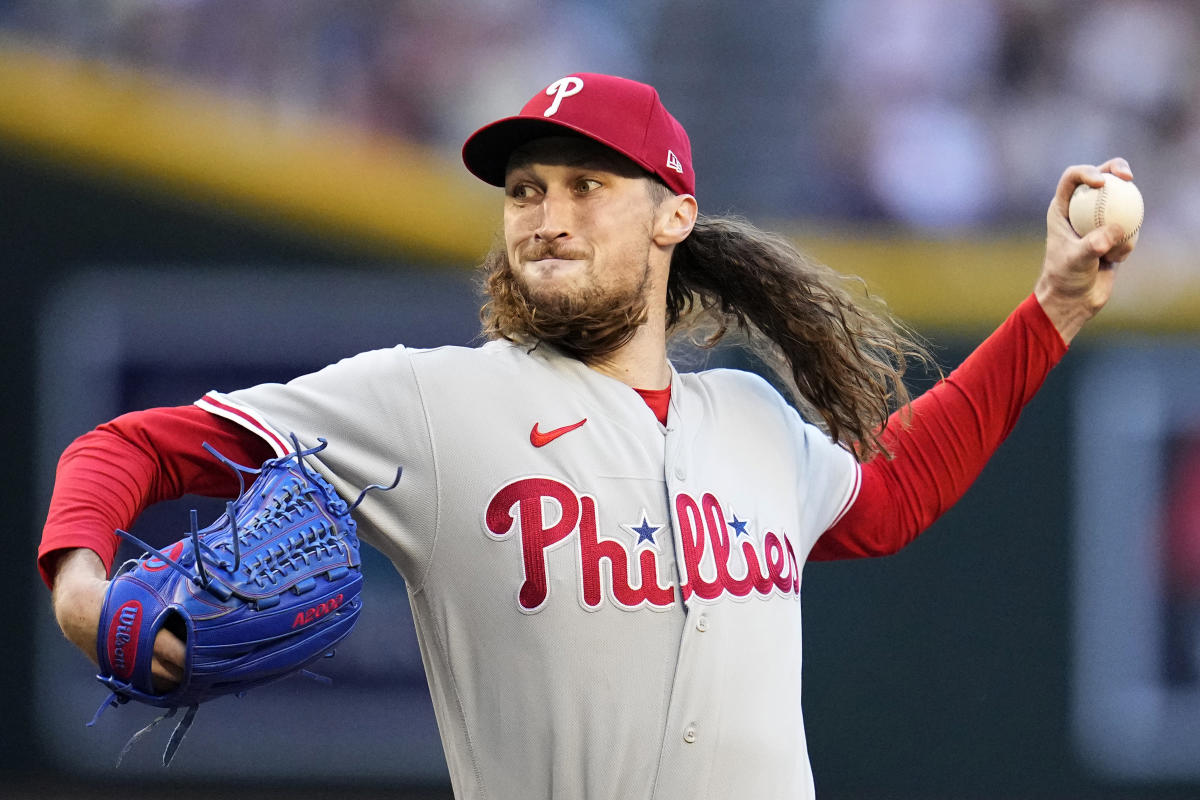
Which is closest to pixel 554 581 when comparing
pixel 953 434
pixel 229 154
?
pixel 953 434

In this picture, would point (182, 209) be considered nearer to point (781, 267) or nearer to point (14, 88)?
point (14, 88)

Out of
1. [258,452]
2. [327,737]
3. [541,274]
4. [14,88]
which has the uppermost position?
[14,88]

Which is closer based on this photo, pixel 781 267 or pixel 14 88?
pixel 781 267

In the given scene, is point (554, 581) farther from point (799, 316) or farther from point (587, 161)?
point (799, 316)

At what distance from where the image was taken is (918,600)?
5023 mm

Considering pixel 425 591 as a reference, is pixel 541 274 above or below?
above

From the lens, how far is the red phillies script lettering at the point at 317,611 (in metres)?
1.70

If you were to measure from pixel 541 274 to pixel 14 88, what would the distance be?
3666 millimetres

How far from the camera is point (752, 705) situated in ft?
6.66

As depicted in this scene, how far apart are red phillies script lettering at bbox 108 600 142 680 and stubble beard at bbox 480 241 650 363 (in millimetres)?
813

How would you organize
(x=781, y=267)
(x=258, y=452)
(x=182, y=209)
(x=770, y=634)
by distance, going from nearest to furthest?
(x=258, y=452) < (x=770, y=634) < (x=781, y=267) < (x=182, y=209)

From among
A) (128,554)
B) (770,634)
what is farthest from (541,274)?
(128,554)

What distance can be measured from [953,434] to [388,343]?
9.31 feet

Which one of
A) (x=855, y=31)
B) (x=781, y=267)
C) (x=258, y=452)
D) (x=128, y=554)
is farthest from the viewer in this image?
(x=855, y=31)
